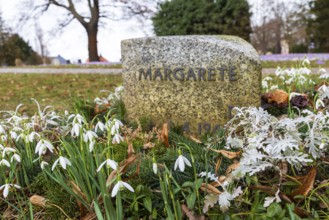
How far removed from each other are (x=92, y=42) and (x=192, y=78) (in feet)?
65.3

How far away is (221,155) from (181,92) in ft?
4.14

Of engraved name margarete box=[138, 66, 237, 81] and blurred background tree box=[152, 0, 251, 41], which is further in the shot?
blurred background tree box=[152, 0, 251, 41]

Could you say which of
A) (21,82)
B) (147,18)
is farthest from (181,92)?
(147,18)

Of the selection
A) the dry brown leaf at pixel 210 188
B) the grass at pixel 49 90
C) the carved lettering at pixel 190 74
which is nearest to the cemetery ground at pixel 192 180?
the dry brown leaf at pixel 210 188

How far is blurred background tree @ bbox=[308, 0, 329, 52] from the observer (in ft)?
87.5

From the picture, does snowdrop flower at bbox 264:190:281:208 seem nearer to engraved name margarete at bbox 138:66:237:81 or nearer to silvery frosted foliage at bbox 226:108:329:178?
silvery frosted foliage at bbox 226:108:329:178

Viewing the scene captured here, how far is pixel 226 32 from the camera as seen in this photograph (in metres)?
17.6

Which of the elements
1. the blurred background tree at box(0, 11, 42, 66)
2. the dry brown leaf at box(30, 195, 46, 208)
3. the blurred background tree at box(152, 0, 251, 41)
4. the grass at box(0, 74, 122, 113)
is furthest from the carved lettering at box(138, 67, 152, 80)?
the blurred background tree at box(0, 11, 42, 66)

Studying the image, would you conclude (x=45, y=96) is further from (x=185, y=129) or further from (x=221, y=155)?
(x=221, y=155)

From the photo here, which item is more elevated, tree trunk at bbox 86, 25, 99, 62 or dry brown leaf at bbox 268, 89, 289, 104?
tree trunk at bbox 86, 25, 99, 62

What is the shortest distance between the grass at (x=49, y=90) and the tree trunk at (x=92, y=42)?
11722 millimetres

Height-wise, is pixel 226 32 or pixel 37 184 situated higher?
pixel 226 32

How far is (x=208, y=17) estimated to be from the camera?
1762 cm

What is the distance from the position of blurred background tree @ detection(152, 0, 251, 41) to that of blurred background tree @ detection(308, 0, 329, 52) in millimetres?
11516
